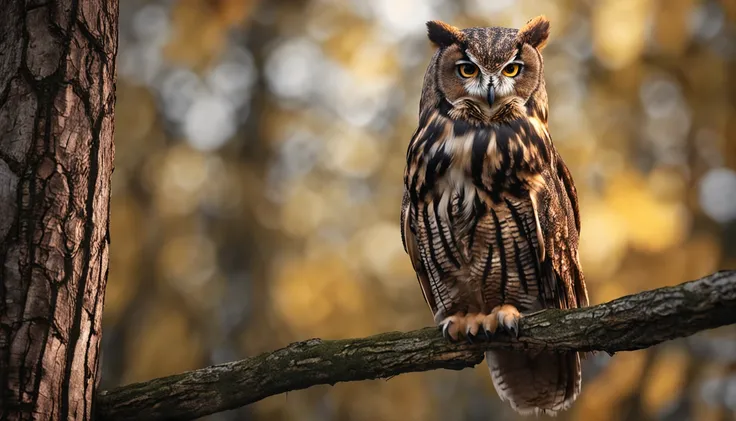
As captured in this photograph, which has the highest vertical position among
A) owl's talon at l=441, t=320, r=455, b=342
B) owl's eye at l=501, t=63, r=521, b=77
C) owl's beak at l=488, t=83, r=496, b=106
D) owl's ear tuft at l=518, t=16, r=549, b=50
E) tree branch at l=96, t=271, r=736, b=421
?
owl's ear tuft at l=518, t=16, r=549, b=50

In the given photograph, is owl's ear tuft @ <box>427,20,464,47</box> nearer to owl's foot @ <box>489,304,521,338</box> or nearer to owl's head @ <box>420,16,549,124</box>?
owl's head @ <box>420,16,549,124</box>

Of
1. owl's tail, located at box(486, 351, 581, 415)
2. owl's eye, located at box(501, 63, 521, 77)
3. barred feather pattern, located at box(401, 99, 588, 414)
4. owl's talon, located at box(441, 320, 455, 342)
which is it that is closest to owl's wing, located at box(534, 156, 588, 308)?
barred feather pattern, located at box(401, 99, 588, 414)

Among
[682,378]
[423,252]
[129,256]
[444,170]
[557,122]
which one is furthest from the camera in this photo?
[557,122]

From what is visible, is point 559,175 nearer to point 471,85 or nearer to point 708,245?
point 471,85

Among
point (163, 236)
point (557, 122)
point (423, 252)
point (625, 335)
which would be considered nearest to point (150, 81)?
point (163, 236)

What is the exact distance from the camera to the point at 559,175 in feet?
9.40

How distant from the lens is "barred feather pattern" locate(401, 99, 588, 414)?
2578 millimetres

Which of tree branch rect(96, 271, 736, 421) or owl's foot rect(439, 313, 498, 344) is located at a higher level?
owl's foot rect(439, 313, 498, 344)

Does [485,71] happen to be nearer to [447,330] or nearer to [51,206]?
[447,330]

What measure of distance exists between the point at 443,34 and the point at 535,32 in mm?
340

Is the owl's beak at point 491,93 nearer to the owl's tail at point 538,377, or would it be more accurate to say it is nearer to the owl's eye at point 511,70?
the owl's eye at point 511,70

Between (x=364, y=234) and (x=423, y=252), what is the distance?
2.69 m

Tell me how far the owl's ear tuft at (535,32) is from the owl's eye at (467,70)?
0.21m

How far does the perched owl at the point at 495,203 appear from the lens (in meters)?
2.58
